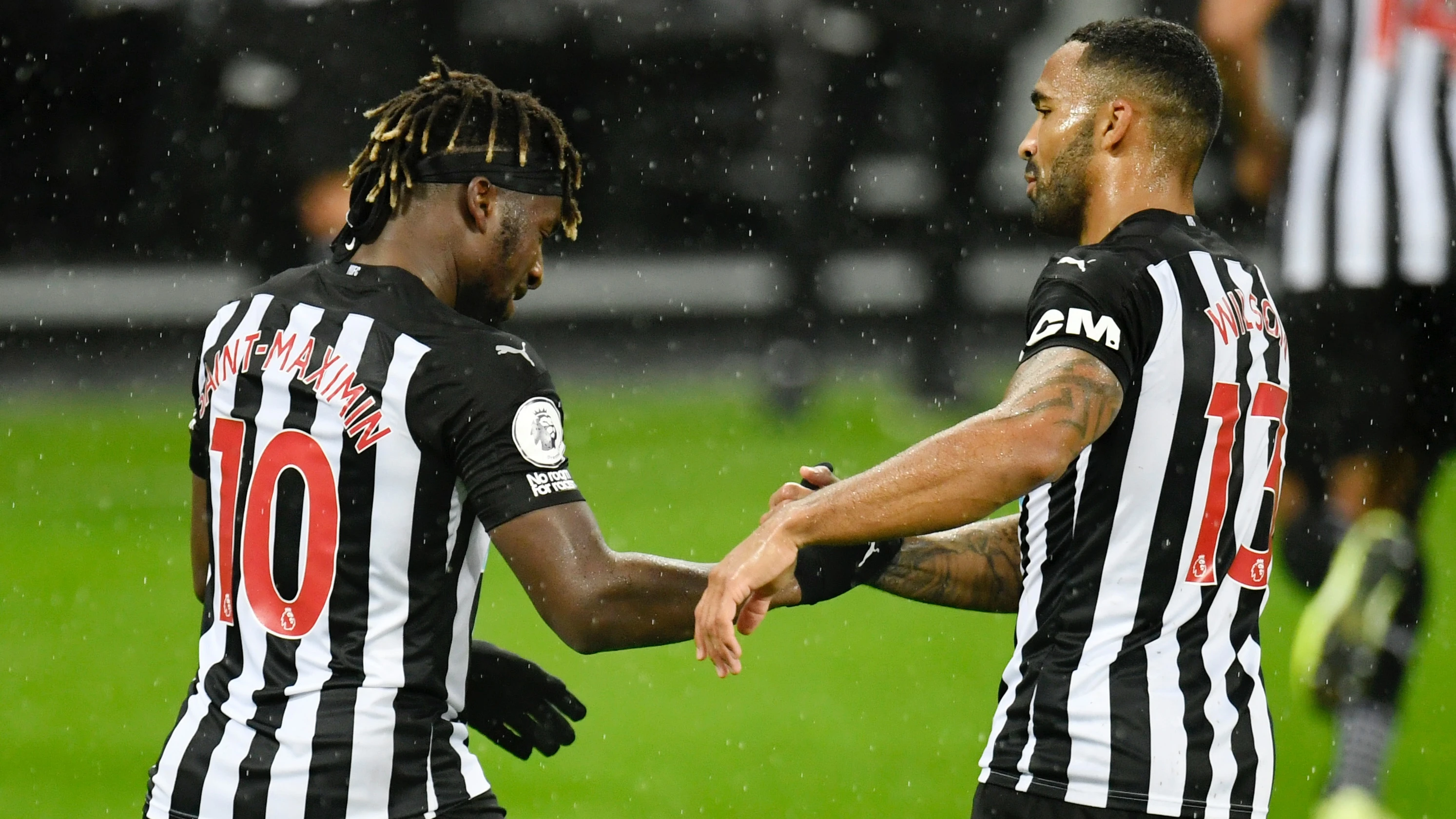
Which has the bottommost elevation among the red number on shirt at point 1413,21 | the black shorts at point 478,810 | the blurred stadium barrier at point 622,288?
the black shorts at point 478,810

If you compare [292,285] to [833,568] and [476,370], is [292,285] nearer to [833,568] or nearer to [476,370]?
[476,370]

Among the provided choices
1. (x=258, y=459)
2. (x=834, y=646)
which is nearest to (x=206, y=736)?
(x=258, y=459)

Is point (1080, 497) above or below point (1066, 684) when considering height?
above

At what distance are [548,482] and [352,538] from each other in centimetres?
28

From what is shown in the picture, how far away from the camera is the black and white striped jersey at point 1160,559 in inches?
89.6

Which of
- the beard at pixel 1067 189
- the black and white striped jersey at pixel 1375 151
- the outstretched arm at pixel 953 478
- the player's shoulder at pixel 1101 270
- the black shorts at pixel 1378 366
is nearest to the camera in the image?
the outstretched arm at pixel 953 478

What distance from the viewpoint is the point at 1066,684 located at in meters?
2.33

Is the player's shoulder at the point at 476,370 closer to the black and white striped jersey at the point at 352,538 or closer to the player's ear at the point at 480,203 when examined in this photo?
Answer: the black and white striped jersey at the point at 352,538

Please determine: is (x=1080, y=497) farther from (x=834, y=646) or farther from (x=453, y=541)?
(x=834, y=646)

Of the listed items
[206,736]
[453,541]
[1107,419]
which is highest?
[1107,419]

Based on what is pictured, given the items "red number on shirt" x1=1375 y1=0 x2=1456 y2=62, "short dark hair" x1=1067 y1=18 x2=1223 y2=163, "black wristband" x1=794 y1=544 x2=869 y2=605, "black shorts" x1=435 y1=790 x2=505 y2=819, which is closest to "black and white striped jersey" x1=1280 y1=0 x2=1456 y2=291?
"red number on shirt" x1=1375 y1=0 x2=1456 y2=62

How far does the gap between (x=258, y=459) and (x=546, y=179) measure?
2.06 feet

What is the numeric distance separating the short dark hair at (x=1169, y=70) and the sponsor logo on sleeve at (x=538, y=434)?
97 centimetres

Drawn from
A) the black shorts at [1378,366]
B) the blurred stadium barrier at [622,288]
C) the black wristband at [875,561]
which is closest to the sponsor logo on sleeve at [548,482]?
the black wristband at [875,561]
